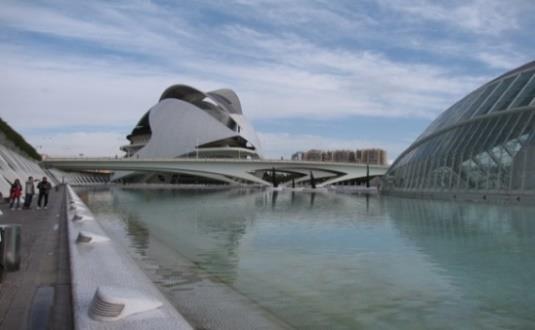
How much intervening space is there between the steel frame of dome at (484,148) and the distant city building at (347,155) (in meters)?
132

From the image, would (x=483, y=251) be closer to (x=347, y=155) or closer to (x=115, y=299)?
(x=115, y=299)

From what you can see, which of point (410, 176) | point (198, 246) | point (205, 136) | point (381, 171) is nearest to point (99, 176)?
point (205, 136)

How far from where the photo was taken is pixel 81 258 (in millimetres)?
7965

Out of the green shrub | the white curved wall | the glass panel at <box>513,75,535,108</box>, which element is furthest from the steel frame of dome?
the white curved wall

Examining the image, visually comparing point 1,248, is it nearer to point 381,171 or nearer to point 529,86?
point 529,86

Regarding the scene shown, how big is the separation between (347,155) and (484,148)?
491 feet

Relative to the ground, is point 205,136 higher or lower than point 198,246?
higher

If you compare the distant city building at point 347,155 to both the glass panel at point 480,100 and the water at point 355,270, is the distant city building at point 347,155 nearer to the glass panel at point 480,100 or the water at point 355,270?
the glass panel at point 480,100

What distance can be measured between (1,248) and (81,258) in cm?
109

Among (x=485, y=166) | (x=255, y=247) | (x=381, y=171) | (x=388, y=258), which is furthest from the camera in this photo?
(x=381, y=171)

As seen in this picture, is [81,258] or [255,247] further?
[255,247]

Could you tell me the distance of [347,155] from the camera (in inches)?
7210

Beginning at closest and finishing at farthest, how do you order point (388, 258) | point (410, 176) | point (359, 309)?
point (359, 309), point (388, 258), point (410, 176)

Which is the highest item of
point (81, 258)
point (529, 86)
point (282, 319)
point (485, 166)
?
point (529, 86)
